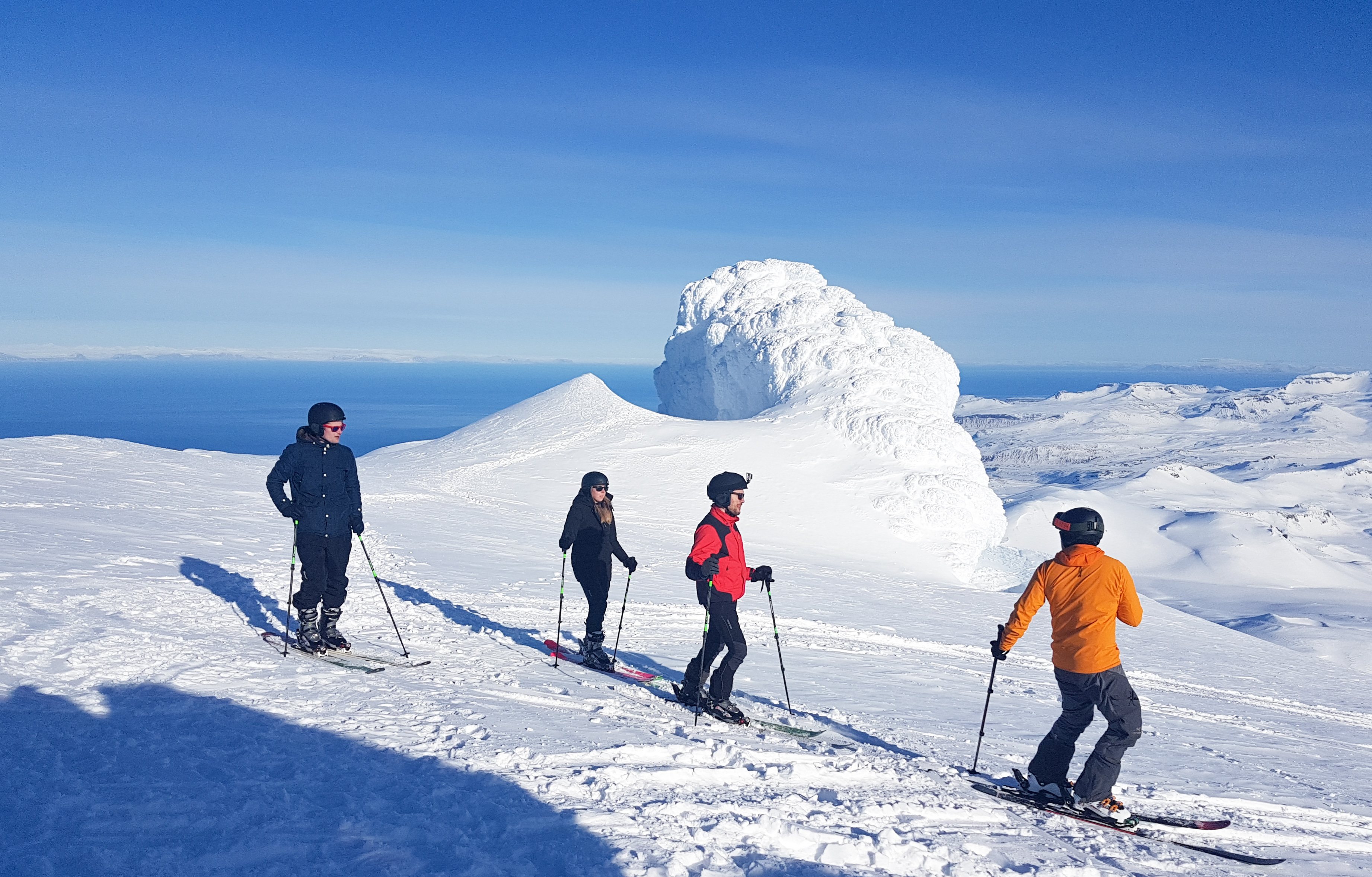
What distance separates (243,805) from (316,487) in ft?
11.9

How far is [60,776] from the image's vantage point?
439 centimetres

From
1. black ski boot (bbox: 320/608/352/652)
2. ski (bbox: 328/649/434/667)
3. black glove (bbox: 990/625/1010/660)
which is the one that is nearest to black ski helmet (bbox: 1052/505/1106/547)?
black glove (bbox: 990/625/1010/660)

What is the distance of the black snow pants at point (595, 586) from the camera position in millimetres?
7930

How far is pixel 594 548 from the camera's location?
26.0ft

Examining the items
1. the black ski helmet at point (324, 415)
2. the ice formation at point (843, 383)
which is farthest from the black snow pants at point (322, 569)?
the ice formation at point (843, 383)

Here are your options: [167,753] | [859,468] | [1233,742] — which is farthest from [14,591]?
[859,468]

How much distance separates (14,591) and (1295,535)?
332 feet

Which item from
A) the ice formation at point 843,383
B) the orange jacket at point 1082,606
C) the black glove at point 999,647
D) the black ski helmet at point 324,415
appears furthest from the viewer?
the ice formation at point 843,383

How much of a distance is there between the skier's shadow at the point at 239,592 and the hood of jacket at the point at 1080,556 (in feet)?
25.5

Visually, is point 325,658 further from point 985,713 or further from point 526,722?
point 985,713

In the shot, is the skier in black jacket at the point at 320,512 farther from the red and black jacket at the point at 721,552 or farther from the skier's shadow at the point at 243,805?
the red and black jacket at the point at 721,552

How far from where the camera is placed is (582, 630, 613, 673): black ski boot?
26.6 feet

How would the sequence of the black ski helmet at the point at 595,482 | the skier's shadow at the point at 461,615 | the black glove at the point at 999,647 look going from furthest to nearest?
the skier's shadow at the point at 461,615
the black ski helmet at the point at 595,482
the black glove at the point at 999,647

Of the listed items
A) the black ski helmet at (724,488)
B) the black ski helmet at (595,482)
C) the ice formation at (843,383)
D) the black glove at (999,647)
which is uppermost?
the ice formation at (843,383)
